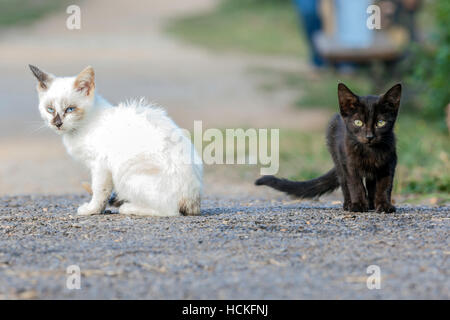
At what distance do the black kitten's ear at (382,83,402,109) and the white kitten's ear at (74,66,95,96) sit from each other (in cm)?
210

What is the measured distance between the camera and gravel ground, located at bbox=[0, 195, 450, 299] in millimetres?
3553

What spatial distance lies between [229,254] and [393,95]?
184 centimetres

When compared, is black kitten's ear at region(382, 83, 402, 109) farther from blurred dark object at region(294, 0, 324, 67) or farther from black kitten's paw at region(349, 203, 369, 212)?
blurred dark object at region(294, 0, 324, 67)

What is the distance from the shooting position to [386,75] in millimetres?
14055

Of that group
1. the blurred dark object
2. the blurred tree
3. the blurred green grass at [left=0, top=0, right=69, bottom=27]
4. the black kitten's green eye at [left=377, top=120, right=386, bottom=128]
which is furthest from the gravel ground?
the blurred green grass at [left=0, top=0, right=69, bottom=27]

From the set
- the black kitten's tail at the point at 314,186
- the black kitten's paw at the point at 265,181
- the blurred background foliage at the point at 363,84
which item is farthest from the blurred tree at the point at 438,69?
the black kitten's paw at the point at 265,181

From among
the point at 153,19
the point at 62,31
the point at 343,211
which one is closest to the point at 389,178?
the point at 343,211

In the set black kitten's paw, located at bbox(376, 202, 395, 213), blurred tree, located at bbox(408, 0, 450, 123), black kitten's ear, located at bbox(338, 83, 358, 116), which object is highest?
blurred tree, located at bbox(408, 0, 450, 123)

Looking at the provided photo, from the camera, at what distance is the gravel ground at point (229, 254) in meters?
3.55

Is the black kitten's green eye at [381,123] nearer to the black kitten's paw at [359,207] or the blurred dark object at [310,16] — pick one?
the black kitten's paw at [359,207]

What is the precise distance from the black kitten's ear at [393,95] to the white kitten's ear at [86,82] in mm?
2098

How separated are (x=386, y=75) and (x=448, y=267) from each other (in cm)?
1056

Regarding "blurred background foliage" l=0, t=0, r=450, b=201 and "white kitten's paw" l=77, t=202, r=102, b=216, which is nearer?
"white kitten's paw" l=77, t=202, r=102, b=216

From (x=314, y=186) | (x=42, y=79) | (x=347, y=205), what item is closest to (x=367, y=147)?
(x=347, y=205)
